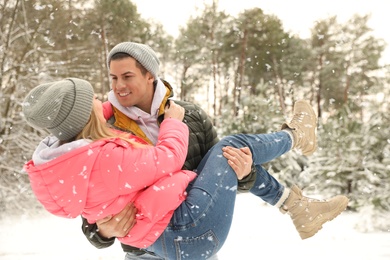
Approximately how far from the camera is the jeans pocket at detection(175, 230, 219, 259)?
196 cm

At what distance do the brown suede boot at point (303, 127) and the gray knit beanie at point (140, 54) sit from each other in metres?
0.86

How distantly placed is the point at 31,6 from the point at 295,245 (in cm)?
741

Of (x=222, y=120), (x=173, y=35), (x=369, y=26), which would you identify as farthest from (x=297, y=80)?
(x=222, y=120)

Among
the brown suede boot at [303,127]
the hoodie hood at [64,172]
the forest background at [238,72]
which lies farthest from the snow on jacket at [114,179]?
the forest background at [238,72]

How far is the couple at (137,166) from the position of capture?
1696mm

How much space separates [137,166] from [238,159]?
56cm

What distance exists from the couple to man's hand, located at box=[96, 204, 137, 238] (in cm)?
3

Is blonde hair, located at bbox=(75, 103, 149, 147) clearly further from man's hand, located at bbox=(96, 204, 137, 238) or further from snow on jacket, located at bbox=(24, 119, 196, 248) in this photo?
man's hand, located at bbox=(96, 204, 137, 238)

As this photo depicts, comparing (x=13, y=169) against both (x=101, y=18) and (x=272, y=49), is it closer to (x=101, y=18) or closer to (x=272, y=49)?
(x=101, y=18)

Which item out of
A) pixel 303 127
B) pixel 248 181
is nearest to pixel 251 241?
pixel 303 127

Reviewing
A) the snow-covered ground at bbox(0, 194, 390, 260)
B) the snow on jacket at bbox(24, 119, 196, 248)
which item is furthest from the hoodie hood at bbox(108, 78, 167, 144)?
the snow-covered ground at bbox(0, 194, 390, 260)

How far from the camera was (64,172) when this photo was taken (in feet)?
5.51

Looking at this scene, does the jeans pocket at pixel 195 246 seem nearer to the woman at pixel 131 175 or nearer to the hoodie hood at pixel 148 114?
the woman at pixel 131 175

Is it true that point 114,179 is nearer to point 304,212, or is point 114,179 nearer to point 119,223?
point 119,223
